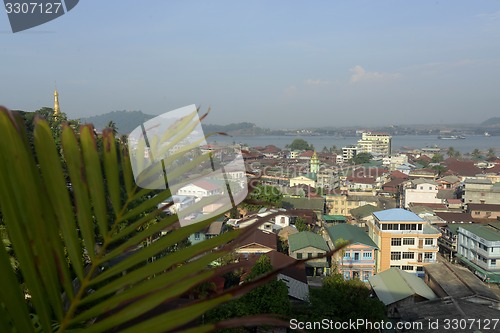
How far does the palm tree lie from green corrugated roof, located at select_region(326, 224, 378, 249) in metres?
7.82

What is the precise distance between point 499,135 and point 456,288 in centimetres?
7908

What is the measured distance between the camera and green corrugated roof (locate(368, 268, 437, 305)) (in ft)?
19.8

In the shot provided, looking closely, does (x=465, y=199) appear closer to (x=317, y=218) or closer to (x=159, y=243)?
(x=317, y=218)

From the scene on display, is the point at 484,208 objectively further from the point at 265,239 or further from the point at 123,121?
the point at 123,121

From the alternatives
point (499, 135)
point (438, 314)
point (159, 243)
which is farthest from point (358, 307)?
point (499, 135)

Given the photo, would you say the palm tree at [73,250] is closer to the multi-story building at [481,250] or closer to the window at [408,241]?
the window at [408,241]

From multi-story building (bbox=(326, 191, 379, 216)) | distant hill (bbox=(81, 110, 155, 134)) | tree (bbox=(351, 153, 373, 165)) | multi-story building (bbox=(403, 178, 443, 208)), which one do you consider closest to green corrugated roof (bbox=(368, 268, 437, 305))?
distant hill (bbox=(81, 110, 155, 134))

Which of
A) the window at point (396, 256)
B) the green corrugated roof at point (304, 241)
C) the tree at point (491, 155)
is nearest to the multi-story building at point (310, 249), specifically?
the green corrugated roof at point (304, 241)

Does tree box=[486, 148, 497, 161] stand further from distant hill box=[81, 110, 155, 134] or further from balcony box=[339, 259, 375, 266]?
balcony box=[339, 259, 375, 266]

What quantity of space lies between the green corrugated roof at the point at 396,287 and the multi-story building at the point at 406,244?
0.97m

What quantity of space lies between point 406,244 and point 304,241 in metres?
1.92

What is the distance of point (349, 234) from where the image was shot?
859 cm

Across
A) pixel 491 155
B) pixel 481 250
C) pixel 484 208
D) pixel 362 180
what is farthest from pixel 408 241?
pixel 491 155

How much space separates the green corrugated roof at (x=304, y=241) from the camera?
26.0ft
